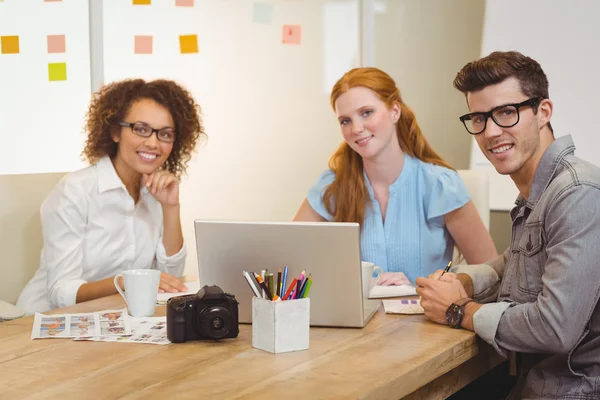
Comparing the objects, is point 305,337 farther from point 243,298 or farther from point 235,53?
point 235,53

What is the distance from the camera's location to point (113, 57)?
3459mm

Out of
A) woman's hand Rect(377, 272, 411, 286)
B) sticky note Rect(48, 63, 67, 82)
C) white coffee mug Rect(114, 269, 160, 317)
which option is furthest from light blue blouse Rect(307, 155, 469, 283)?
sticky note Rect(48, 63, 67, 82)

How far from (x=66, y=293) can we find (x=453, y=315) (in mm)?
1148

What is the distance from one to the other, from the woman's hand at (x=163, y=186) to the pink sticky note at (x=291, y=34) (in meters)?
1.55

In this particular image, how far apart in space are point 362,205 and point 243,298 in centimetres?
88

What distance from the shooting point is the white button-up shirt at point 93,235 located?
2.23 metres

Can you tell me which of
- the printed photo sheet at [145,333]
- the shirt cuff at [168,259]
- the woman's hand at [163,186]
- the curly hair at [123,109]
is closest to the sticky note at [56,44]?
the curly hair at [123,109]

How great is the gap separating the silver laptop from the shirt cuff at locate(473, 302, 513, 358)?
232mm

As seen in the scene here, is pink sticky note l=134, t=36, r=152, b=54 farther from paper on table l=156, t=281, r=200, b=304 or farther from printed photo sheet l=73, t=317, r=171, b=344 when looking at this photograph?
printed photo sheet l=73, t=317, r=171, b=344

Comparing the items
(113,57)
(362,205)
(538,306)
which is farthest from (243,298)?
(113,57)

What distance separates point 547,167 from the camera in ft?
5.18

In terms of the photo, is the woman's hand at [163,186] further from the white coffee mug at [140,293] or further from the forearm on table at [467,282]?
the forearm on table at [467,282]

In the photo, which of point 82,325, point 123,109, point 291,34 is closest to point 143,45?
point 291,34

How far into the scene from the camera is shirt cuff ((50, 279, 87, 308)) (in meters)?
2.11
